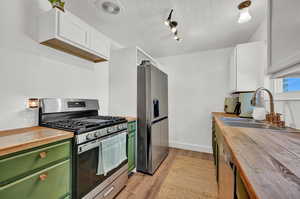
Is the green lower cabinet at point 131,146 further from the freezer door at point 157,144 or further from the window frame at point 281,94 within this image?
the window frame at point 281,94

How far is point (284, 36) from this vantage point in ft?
2.39

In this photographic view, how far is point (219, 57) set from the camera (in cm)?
292

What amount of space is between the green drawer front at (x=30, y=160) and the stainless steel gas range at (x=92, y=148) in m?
0.11

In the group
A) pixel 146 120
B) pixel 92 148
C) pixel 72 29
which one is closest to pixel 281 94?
pixel 146 120

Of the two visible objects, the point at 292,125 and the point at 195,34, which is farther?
the point at 195,34

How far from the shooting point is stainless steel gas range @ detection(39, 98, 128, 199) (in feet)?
3.64

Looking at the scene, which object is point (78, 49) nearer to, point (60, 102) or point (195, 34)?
point (60, 102)

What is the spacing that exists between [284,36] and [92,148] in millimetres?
1691

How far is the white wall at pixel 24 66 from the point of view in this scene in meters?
1.18

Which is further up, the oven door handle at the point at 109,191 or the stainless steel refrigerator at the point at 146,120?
the stainless steel refrigerator at the point at 146,120

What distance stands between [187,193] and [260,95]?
185cm

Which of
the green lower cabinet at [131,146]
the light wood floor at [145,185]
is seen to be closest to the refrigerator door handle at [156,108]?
the green lower cabinet at [131,146]

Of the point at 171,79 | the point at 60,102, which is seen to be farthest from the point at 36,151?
the point at 171,79

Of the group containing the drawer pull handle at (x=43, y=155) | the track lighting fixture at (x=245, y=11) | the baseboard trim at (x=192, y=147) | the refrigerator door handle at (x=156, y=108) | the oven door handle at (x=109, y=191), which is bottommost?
the baseboard trim at (x=192, y=147)
